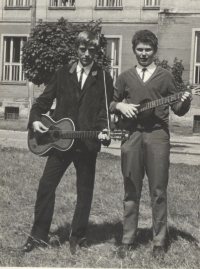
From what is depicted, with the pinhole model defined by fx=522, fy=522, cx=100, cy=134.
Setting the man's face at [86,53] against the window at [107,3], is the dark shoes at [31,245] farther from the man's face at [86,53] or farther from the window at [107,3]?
the window at [107,3]

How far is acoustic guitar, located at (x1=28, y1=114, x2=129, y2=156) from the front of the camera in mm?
4117

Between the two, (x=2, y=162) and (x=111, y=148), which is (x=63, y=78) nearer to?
(x=2, y=162)

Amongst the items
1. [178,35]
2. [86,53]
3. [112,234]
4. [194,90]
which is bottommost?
[112,234]

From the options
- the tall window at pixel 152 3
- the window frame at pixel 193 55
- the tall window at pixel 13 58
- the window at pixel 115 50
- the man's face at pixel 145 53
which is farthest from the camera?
the tall window at pixel 13 58

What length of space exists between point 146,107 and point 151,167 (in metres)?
0.47

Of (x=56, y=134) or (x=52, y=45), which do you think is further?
(x=52, y=45)

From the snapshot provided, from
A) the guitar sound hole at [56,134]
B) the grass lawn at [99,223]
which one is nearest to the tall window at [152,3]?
the grass lawn at [99,223]

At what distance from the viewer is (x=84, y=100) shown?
166 inches

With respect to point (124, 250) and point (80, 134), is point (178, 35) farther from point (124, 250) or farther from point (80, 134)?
point (124, 250)

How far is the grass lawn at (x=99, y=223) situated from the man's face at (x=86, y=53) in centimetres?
153

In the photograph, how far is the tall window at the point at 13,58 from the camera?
20922 mm

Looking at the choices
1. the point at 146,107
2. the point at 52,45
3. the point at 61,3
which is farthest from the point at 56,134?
the point at 61,3

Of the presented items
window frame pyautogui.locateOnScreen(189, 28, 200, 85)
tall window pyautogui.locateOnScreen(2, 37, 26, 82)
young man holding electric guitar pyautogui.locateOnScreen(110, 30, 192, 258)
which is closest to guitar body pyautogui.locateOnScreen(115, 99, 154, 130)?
young man holding electric guitar pyautogui.locateOnScreen(110, 30, 192, 258)

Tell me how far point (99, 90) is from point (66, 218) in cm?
162
